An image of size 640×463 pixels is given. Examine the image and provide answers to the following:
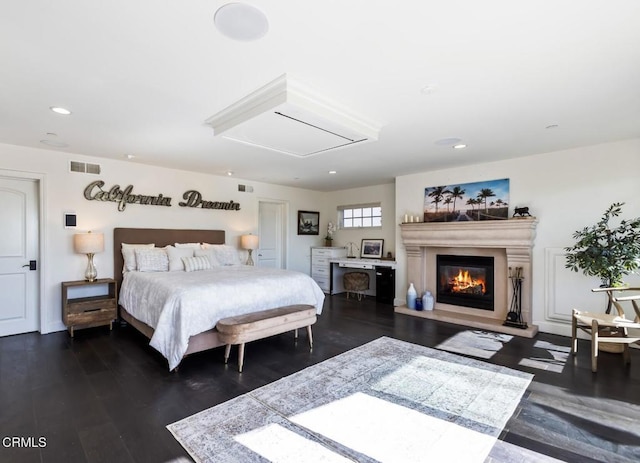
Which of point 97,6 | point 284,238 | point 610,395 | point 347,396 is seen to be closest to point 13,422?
point 347,396

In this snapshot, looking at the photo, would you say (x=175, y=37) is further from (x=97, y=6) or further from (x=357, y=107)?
(x=357, y=107)

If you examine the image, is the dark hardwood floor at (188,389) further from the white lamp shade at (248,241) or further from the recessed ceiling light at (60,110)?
the recessed ceiling light at (60,110)

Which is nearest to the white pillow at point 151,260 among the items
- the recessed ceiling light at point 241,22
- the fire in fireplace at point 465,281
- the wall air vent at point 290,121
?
the wall air vent at point 290,121

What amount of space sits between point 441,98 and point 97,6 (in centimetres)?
246

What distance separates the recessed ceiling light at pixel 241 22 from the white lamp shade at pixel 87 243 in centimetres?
392

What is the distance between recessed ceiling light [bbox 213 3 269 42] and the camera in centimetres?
162

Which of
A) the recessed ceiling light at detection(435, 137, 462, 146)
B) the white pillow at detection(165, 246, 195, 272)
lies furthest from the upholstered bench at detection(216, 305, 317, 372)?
the recessed ceiling light at detection(435, 137, 462, 146)

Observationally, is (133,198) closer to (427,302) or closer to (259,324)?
(259,324)

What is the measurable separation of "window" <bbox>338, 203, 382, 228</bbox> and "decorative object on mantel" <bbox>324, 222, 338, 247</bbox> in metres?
0.23

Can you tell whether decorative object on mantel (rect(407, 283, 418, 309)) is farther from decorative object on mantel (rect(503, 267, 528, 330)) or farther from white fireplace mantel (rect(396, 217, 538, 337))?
decorative object on mantel (rect(503, 267, 528, 330))

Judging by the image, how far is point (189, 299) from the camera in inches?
125

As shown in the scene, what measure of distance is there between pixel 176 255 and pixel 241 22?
3930 mm

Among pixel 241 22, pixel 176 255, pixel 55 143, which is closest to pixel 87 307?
pixel 176 255

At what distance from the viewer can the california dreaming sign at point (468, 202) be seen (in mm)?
4891
